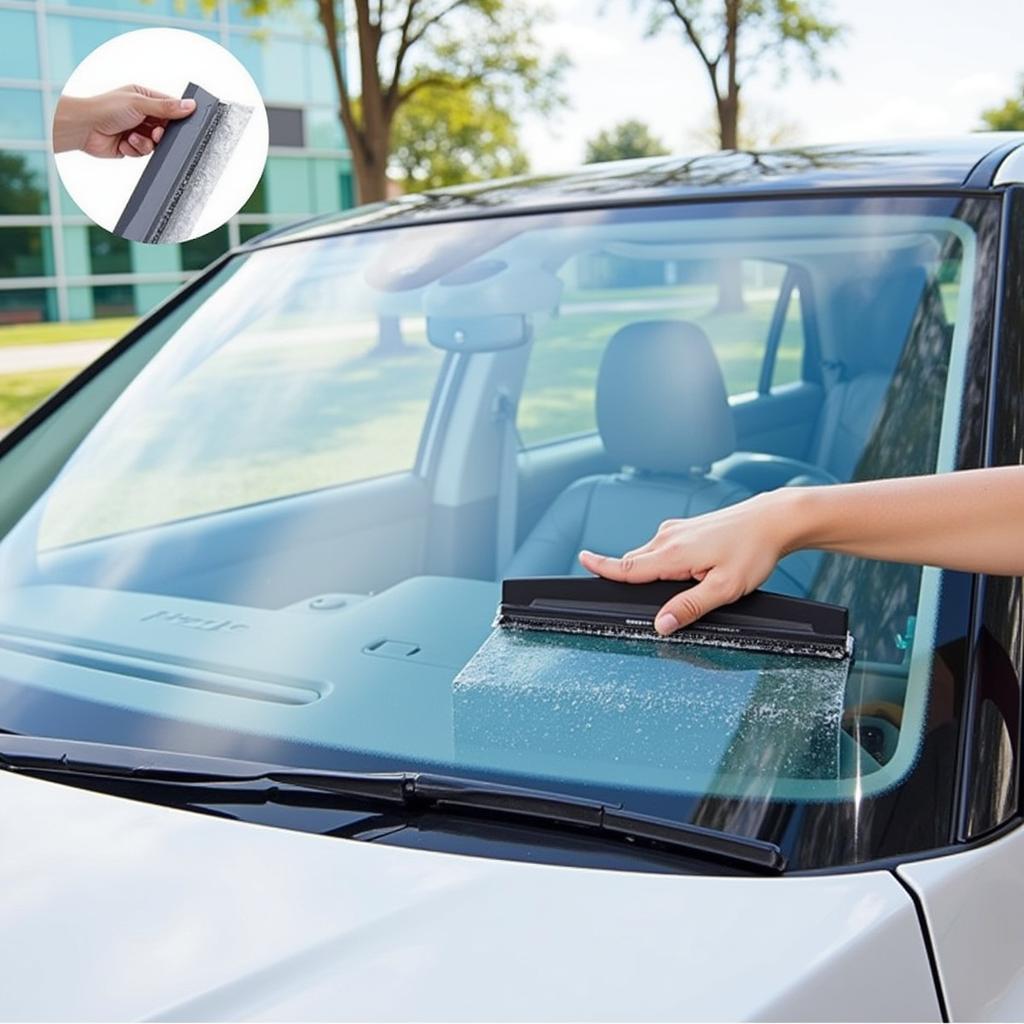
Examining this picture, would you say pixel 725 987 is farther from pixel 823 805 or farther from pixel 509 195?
pixel 509 195

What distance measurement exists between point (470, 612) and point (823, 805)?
63cm

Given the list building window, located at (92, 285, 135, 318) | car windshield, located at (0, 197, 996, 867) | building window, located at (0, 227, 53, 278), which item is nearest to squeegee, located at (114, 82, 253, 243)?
car windshield, located at (0, 197, 996, 867)

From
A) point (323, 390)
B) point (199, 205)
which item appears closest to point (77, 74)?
point (199, 205)

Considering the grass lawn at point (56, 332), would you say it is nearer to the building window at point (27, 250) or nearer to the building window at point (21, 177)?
the building window at point (27, 250)

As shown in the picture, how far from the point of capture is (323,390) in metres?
2.82

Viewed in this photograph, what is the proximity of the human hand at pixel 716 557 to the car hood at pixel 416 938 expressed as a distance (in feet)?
1.01

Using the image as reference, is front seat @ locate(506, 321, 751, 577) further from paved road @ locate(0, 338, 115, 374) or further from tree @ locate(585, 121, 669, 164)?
tree @ locate(585, 121, 669, 164)

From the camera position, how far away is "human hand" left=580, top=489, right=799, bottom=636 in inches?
51.3

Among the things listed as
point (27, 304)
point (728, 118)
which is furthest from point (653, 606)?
point (27, 304)

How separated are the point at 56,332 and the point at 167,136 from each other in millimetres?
19323

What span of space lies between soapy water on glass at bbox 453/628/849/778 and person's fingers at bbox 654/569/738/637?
39mm

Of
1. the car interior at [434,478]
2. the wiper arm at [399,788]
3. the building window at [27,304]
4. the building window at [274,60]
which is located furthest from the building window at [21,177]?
the wiper arm at [399,788]

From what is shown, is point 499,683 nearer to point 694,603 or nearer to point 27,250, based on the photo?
point 694,603

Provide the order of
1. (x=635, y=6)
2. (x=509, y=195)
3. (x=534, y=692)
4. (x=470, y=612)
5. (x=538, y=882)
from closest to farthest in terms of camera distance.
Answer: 1. (x=538, y=882)
2. (x=534, y=692)
3. (x=470, y=612)
4. (x=509, y=195)
5. (x=635, y=6)
